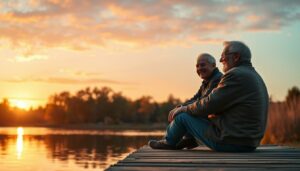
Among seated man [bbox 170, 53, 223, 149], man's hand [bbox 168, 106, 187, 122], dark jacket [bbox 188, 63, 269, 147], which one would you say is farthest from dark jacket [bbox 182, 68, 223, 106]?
dark jacket [bbox 188, 63, 269, 147]

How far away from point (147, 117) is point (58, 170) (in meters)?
65.5

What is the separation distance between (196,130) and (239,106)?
526 mm

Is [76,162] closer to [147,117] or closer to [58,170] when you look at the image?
[58,170]

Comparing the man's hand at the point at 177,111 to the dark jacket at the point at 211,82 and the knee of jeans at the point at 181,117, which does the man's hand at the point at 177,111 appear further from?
the dark jacket at the point at 211,82

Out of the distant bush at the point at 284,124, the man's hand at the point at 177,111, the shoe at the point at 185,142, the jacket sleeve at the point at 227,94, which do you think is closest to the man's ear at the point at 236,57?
the jacket sleeve at the point at 227,94

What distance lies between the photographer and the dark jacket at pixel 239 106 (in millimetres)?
4250

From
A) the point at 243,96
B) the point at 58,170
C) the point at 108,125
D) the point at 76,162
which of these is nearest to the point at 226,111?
the point at 243,96

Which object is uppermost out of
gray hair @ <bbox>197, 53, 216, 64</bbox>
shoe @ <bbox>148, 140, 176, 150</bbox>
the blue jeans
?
gray hair @ <bbox>197, 53, 216, 64</bbox>

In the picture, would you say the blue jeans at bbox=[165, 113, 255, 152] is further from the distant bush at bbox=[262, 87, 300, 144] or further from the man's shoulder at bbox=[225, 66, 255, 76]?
the distant bush at bbox=[262, 87, 300, 144]

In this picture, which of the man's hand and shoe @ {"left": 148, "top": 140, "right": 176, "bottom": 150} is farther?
shoe @ {"left": 148, "top": 140, "right": 176, "bottom": 150}

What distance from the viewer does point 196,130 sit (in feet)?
15.1

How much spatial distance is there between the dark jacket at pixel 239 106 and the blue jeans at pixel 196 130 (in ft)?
0.30

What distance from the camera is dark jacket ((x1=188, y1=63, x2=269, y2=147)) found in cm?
425

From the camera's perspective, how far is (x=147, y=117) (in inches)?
3073
